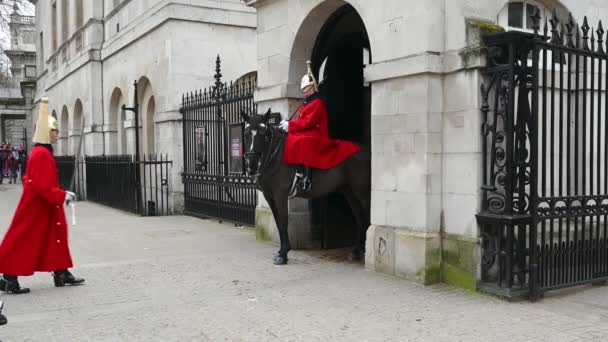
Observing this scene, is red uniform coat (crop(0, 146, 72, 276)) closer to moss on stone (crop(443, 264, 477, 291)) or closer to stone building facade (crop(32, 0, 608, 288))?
stone building facade (crop(32, 0, 608, 288))

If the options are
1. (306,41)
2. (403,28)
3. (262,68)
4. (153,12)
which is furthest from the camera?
(153,12)

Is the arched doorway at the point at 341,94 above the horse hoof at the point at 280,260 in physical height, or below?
above

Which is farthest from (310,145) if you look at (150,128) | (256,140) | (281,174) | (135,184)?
(150,128)

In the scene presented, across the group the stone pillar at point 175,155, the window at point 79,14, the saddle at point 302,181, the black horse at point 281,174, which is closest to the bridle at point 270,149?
the black horse at point 281,174

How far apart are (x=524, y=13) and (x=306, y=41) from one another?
3151 millimetres

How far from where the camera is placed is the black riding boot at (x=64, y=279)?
6.86m

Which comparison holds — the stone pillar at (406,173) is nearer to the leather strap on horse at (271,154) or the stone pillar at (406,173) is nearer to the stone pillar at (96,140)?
the leather strap on horse at (271,154)

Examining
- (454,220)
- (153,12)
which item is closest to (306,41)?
(454,220)

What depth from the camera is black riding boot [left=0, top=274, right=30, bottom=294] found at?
6.47 meters

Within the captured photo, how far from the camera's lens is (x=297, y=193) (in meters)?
7.96

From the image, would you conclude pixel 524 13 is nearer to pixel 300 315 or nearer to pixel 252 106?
pixel 300 315

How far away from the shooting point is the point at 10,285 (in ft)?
21.3

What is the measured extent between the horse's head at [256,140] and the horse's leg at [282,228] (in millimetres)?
548

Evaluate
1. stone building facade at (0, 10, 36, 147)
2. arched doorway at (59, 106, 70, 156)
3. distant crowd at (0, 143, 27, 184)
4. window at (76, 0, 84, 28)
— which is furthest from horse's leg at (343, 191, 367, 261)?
stone building facade at (0, 10, 36, 147)
